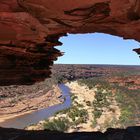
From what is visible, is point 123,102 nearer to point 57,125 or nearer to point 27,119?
point 27,119

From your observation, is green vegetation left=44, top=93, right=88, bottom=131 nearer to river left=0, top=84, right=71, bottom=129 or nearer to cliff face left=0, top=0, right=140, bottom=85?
river left=0, top=84, right=71, bottom=129

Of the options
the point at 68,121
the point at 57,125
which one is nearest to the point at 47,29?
the point at 57,125

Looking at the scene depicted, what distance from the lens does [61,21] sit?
13.2m

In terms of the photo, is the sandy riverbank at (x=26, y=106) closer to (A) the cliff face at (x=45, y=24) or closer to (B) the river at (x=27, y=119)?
(B) the river at (x=27, y=119)

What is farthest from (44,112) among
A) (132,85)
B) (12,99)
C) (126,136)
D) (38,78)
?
(126,136)

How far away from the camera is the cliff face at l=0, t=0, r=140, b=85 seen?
39.0ft

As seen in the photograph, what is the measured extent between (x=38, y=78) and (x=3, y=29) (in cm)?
464

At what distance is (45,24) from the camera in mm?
13156

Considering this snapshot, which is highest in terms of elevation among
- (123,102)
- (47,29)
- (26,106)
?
(47,29)

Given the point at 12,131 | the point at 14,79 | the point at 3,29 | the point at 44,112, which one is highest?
the point at 3,29

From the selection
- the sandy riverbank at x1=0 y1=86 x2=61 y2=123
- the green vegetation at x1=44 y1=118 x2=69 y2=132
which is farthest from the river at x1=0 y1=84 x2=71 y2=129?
the green vegetation at x1=44 y1=118 x2=69 y2=132

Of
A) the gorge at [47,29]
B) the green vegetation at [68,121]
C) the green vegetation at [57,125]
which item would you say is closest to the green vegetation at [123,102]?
the green vegetation at [68,121]

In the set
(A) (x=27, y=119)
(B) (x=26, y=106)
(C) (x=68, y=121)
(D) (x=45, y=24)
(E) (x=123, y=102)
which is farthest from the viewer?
(E) (x=123, y=102)

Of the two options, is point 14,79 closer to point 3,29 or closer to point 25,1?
point 3,29
